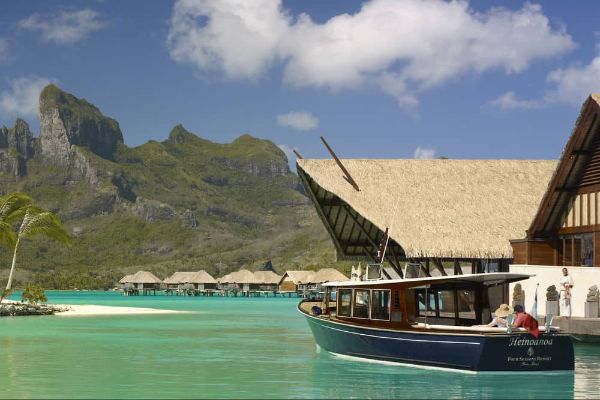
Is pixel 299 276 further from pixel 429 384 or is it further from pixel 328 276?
pixel 429 384

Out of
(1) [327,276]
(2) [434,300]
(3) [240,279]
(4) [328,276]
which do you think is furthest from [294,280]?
(2) [434,300]

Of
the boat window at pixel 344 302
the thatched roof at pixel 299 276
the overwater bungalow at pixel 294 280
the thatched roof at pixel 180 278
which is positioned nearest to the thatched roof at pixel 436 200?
the boat window at pixel 344 302

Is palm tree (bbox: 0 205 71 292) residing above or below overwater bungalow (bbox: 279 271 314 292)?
above

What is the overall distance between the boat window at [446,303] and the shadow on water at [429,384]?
1.61 m

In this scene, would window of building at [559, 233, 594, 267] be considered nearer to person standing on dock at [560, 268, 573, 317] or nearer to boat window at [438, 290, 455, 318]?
person standing on dock at [560, 268, 573, 317]

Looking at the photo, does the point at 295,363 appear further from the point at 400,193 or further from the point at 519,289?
the point at 400,193

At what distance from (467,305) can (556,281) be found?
27.0ft

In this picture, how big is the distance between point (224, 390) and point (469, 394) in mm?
4557

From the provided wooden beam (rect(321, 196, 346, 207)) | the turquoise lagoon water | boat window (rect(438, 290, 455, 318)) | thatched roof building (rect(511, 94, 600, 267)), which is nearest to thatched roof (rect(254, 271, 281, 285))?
wooden beam (rect(321, 196, 346, 207))

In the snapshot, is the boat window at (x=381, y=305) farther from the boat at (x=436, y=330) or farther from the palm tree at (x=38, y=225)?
the palm tree at (x=38, y=225)

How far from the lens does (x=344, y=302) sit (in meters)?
22.7

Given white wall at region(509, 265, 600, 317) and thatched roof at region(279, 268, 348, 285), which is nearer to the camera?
white wall at region(509, 265, 600, 317)

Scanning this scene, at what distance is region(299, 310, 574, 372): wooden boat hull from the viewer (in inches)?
701

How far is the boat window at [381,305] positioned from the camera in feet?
67.9
